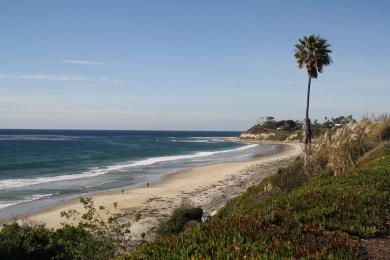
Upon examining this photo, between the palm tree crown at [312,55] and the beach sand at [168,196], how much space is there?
10.9 m

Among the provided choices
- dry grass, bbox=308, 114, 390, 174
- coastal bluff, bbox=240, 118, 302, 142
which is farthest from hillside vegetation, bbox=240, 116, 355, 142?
dry grass, bbox=308, 114, 390, 174

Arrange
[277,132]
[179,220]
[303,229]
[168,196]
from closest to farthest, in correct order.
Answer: [303,229]
[179,220]
[168,196]
[277,132]

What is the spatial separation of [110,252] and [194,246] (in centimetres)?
757

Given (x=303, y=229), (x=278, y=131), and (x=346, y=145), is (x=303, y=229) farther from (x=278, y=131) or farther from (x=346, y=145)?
(x=278, y=131)

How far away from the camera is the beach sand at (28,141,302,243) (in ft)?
91.2

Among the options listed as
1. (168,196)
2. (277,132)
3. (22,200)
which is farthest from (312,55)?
(277,132)

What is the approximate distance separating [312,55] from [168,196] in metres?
14.9

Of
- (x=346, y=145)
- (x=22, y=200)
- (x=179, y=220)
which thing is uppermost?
(x=346, y=145)

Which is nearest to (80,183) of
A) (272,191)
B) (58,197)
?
(58,197)

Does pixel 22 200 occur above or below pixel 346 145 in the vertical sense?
below

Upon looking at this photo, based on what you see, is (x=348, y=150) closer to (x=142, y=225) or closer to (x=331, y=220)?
(x=142, y=225)

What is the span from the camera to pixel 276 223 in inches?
386

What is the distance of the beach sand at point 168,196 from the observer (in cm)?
2781

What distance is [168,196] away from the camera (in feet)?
118
